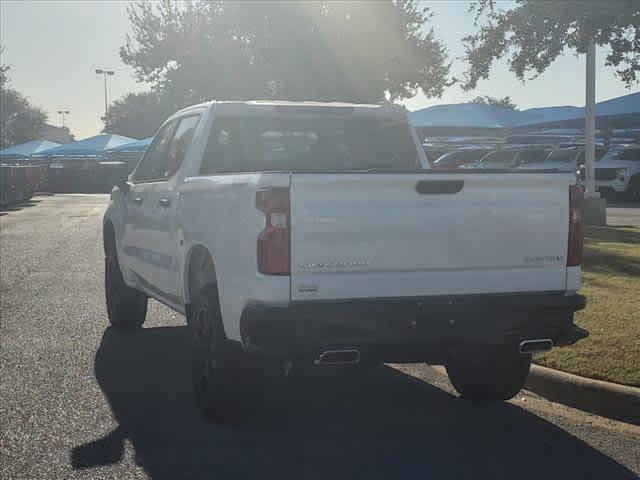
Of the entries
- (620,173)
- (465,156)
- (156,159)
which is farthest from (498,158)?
(156,159)

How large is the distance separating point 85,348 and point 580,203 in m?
4.83

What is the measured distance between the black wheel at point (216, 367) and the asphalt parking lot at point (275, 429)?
0.15m

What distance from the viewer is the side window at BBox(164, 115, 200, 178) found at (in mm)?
7672

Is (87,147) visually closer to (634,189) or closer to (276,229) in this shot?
(634,189)

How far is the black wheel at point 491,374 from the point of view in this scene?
6.52 m

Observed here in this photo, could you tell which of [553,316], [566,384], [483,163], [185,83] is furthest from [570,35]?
[185,83]

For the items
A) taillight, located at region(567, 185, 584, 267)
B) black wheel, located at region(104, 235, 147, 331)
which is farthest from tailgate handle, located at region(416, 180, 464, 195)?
black wheel, located at region(104, 235, 147, 331)

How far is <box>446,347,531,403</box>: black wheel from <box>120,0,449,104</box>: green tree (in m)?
27.9

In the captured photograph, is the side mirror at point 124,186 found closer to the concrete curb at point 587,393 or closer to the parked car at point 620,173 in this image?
the concrete curb at point 587,393

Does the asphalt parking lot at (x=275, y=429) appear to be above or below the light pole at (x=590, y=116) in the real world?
below

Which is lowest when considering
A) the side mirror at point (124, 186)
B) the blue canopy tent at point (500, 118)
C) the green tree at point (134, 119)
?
the side mirror at point (124, 186)

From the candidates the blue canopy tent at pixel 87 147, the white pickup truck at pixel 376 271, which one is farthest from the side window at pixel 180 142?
the blue canopy tent at pixel 87 147

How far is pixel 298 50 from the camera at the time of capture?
3394 cm

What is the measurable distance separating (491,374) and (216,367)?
76.1 inches
